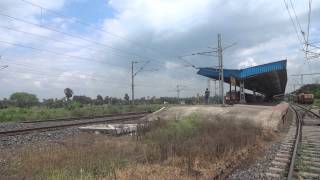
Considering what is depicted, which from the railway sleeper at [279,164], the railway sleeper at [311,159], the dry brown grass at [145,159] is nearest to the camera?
the dry brown grass at [145,159]

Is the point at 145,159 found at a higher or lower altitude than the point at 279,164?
higher

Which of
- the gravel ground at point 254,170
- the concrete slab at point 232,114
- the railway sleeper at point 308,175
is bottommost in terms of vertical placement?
the railway sleeper at point 308,175

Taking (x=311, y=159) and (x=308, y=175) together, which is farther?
(x=311, y=159)

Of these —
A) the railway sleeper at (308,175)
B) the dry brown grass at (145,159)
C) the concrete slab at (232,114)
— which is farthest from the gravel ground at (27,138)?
the railway sleeper at (308,175)

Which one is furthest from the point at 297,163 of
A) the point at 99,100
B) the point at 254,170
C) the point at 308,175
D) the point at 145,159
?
the point at 99,100

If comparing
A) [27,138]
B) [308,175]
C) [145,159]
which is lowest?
[308,175]

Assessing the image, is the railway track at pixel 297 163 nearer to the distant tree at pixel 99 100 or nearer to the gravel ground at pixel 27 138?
the gravel ground at pixel 27 138

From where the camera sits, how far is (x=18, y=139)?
1941 centimetres

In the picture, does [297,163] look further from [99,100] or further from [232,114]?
[99,100]

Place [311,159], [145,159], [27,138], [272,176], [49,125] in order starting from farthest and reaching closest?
[49,125] < [27,138] < [311,159] < [145,159] < [272,176]

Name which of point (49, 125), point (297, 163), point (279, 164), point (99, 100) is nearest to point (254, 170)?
point (279, 164)

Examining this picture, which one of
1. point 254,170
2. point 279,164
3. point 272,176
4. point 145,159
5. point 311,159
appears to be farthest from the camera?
point 311,159

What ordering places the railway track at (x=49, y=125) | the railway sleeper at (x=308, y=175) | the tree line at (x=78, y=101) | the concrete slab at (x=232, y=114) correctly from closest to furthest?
the railway sleeper at (x=308, y=175) → the railway track at (x=49, y=125) → the concrete slab at (x=232, y=114) → the tree line at (x=78, y=101)

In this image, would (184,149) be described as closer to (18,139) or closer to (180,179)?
(180,179)
